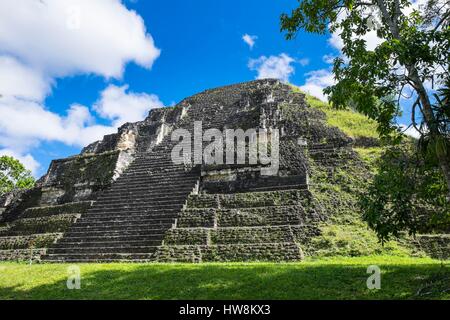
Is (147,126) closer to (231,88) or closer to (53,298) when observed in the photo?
(231,88)

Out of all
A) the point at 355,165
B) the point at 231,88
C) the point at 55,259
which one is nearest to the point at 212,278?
the point at 55,259

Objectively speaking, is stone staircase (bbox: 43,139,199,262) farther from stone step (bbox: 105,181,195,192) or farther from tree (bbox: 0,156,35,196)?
tree (bbox: 0,156,35,196)

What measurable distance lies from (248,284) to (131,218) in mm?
6486

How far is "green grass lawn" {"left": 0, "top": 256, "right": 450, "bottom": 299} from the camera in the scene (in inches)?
216

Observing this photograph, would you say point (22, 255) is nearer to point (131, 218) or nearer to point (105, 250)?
point (105, 250)

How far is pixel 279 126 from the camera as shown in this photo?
49.1 feet

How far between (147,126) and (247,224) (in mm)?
11411

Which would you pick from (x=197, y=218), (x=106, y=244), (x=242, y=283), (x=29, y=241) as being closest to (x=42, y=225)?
(x=29, y=241)

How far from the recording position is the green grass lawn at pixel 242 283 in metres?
5.49

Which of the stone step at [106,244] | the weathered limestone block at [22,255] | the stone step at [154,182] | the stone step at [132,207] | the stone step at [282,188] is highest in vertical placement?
the stone step at [154,182]

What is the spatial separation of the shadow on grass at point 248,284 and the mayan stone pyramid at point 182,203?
1795 mm

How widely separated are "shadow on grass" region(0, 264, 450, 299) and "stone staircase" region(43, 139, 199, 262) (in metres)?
2.38

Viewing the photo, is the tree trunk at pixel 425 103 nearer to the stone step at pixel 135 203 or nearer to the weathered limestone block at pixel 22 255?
the stone step at pixel 135 203

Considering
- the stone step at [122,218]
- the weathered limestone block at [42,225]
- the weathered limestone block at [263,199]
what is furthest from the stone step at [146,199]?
the weathered limestone block at [263,199]
